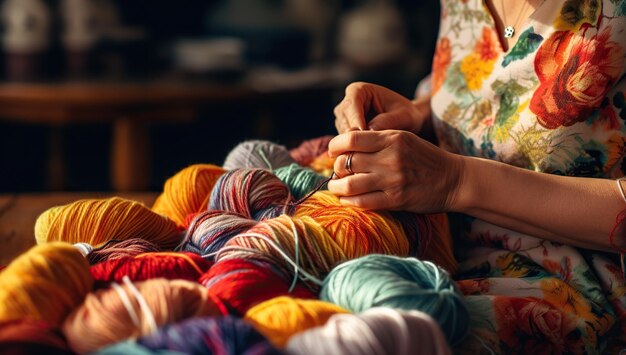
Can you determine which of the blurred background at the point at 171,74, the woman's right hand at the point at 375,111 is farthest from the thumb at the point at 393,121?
the blurred background at the point at 171,74

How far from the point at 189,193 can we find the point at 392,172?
273 mm

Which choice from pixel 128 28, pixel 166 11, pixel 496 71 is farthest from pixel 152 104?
pixel 496 71

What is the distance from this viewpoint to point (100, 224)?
0.86 meters

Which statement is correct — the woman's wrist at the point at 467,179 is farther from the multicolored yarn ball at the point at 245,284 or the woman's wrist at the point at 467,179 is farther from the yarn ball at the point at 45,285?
the yarn ball at the point at 45,285

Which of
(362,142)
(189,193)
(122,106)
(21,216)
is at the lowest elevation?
(122,106)

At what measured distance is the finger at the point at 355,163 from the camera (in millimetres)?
875

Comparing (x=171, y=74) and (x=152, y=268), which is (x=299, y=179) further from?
(x=171, y=74)

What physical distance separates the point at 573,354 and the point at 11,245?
728mm

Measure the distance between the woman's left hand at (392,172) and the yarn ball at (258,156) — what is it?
0.19 meters

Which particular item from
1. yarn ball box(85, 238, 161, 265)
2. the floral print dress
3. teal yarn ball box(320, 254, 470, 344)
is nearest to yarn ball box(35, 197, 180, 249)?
yarn ball box(85, 238, 161, 265)

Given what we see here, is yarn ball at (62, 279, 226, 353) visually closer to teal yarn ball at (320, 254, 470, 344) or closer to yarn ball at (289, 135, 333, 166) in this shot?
teal yarn ball at (320, 254, 470, 344)

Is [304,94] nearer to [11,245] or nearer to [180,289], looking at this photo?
[11,245]

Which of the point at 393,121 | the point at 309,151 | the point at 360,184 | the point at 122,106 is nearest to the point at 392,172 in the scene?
the point at 360,184

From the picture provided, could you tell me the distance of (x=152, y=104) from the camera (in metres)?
2.57
